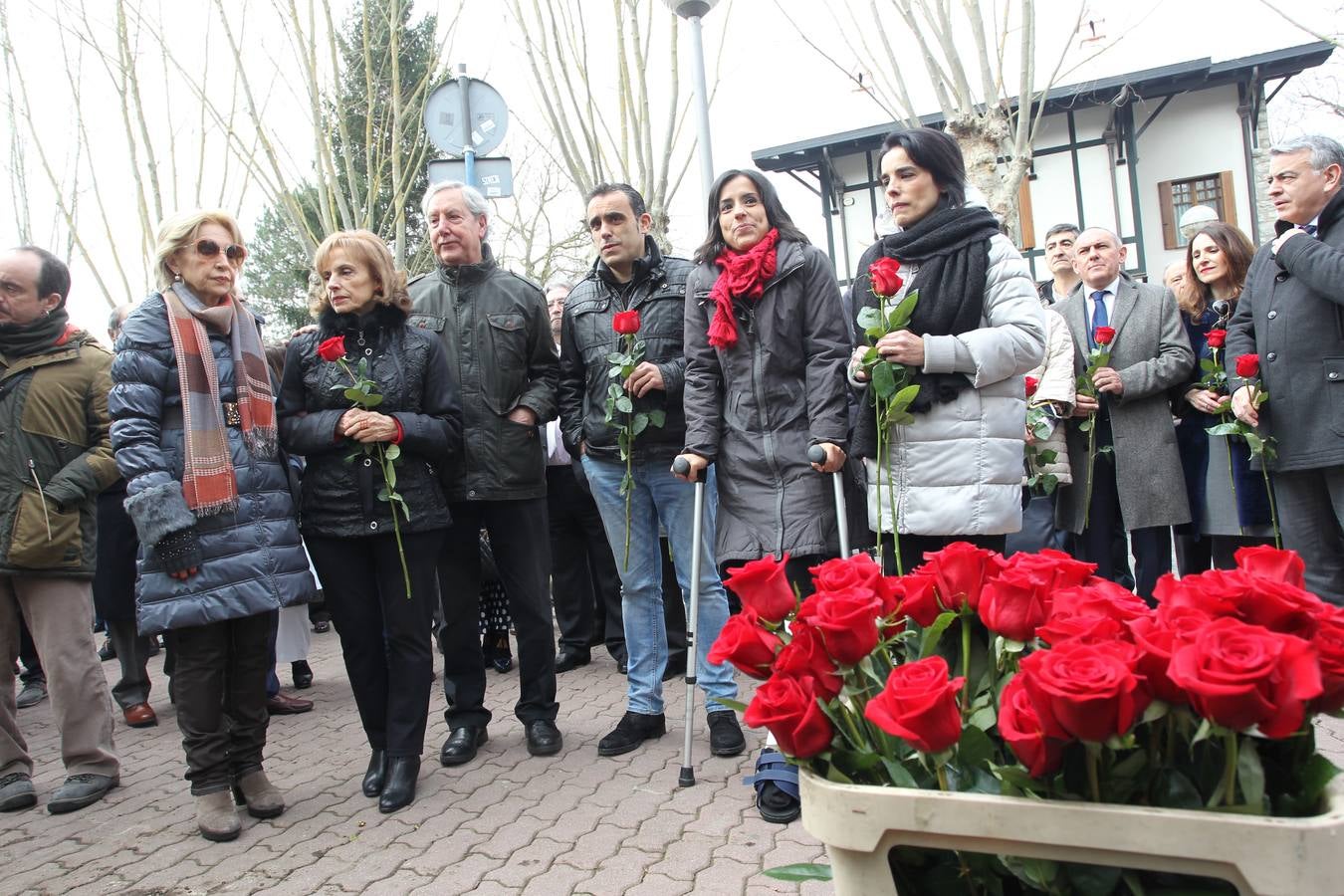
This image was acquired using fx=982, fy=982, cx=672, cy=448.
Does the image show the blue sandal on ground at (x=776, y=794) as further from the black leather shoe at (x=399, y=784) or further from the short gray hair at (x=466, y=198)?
the short gray hair at (x=466, y=198)

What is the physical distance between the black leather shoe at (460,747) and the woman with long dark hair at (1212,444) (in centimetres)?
362

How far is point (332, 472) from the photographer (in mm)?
3758

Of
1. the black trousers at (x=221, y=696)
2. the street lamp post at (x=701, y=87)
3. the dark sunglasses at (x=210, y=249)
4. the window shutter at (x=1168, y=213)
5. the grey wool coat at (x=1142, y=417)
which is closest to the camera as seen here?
the black trousers at (x=221, y=696)

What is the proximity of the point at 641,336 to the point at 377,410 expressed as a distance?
1125 millimetres

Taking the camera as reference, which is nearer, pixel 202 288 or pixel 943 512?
pixel 943 512

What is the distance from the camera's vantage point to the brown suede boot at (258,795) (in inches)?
147

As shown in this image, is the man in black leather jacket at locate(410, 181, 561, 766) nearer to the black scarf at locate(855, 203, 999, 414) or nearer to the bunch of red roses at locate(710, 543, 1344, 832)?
the black scarf at locate(855, 203, 999, 414)

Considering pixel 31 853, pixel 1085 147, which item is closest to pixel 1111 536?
pixel 31 853

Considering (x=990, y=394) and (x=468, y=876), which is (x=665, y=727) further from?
(x=990, y=394)

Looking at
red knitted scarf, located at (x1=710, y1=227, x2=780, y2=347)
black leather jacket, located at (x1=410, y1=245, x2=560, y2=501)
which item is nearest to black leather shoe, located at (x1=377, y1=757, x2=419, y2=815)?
black leather jacket, located at (x1=410, y1=245, x2=560, y2=501)

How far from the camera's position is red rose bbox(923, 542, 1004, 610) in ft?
4.59

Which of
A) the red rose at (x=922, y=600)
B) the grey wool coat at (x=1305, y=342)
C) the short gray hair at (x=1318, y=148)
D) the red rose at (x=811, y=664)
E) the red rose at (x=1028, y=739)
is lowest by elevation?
the red rose at (x=1028, y=739)

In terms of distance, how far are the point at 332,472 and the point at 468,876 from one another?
1.57 m

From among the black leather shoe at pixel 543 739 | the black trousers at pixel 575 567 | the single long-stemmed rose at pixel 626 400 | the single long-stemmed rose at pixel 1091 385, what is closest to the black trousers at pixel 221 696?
the black leather shoe at pixel 543 739
